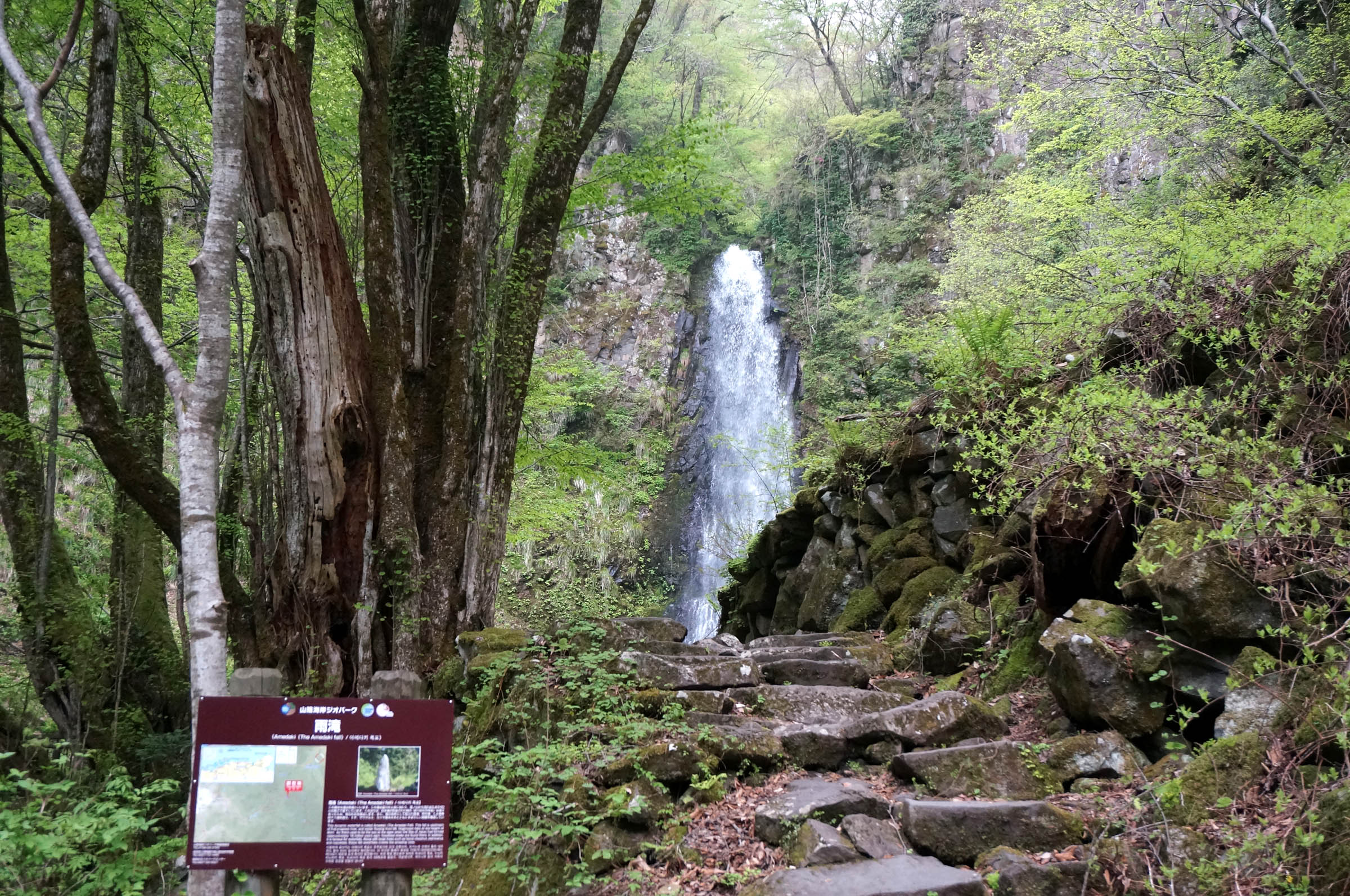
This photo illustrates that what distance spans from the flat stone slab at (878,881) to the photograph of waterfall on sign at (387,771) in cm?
138

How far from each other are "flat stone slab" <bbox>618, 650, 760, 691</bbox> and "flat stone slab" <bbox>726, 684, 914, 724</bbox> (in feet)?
0.39

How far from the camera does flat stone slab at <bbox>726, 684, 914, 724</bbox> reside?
14.9 feet

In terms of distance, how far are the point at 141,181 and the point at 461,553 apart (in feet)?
16.5

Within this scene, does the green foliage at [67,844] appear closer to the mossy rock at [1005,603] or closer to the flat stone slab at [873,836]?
the flat stone slab at [873,836]

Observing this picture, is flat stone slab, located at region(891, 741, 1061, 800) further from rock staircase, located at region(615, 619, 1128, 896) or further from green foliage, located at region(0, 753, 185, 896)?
green foliage, located at region(0, 753, 185, 896)

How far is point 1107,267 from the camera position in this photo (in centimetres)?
611

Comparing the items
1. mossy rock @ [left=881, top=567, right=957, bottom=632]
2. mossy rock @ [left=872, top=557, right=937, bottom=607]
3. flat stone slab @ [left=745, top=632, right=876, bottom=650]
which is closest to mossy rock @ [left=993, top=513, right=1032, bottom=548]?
mossy rock @ [left=881, top=567, right=957, bottom=632]

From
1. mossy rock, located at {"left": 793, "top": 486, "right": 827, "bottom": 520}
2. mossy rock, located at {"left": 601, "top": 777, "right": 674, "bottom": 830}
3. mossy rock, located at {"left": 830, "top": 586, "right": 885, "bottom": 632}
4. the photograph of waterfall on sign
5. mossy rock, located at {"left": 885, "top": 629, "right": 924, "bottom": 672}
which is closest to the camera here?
the photograph of waterfall on sign

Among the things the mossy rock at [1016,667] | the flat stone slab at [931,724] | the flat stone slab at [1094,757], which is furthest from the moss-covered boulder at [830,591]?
the flat stone slab at [1094,757]

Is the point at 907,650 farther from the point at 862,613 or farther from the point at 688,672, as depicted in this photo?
the point at 688,672

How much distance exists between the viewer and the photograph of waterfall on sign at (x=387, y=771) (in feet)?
7.93

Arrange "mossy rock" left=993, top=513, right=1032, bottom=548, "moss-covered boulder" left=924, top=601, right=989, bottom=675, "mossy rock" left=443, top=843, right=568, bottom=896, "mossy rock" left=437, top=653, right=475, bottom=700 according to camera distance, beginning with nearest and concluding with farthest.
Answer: "mossy rock" left=443, top=843, right=568, bottom=896 < "mossy rock" left=437, top=653, right=475, bottom=700 < "mossy rock" left=993, top=513, right=1032, bottom=548 < "moss-covered boulder" left=924, top=601, right=989, bottom=675

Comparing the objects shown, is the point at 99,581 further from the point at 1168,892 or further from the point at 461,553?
the point at 1168,892

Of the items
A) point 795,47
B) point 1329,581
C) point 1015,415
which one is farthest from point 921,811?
point 795,47
